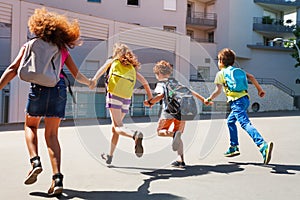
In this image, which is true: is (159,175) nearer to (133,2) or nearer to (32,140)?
(32,140)

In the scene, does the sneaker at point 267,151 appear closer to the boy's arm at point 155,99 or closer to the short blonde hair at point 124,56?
the boy's arm at point 155,99

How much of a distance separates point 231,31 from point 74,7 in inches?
645

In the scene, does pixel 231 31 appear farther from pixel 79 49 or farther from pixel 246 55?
pixel 79 49

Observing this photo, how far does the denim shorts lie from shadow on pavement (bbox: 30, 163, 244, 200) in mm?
852

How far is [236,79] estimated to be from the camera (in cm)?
639

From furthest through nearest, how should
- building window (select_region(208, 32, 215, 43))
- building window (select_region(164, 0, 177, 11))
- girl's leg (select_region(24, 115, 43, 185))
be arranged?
building window (select_region(208, 32, 215, 43))
building window (select_region(164, 0, 177, 11))
girl's leg (select_region(24, 115, 43, 185))

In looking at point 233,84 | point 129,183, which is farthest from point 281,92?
point 129,183

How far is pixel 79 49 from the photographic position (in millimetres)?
24953

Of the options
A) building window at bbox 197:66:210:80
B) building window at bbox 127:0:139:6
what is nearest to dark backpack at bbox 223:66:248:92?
building window at bbox 197:66:210:80

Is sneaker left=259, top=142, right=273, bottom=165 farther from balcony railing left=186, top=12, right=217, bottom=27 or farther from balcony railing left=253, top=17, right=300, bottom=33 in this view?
balcony railing left=253, top=17, right=300, bottom=33

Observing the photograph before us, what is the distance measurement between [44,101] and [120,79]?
1.52 metres

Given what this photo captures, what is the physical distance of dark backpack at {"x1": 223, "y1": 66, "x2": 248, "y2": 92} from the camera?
637 cm

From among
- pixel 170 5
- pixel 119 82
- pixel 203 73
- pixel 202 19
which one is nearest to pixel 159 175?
Result: pixel 119 82

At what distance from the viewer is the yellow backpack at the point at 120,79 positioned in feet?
17.6
